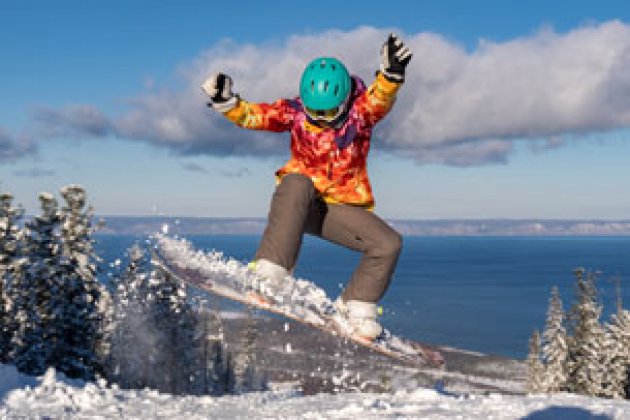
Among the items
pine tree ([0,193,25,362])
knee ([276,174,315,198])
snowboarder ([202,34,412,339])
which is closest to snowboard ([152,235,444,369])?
snowboarder ([202,34,412,339])

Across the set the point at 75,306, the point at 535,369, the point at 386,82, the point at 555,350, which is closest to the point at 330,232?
the point at 386,82

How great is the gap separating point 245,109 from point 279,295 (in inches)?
86.1

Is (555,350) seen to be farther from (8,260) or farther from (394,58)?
(394,58)

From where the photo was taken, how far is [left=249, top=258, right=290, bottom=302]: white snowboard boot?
22.4 feet

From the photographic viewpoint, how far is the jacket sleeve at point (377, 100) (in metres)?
6.46

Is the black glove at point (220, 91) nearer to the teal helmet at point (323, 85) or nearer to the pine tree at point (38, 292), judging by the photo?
the teal helmet at point (323, 85)

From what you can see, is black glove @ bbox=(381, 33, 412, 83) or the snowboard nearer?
black glove @ bbox=(381, 33, 412, 83)

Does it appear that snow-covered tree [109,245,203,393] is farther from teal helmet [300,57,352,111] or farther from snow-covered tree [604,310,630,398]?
teal helmet [300,57,352,111]

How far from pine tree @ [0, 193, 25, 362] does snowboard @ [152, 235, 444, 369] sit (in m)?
19.9

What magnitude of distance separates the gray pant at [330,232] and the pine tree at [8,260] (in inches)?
861

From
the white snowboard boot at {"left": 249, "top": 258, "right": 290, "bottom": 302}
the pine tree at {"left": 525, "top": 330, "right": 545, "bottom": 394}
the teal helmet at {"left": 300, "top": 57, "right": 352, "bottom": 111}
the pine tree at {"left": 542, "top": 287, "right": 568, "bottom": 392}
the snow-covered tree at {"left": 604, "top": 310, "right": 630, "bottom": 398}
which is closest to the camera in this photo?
the teal helmet at {"left": 300, "top": 57, "right": 352, "bottom": 111}

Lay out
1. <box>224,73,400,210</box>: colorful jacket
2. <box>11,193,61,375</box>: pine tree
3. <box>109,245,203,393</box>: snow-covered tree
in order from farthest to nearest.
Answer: <box>109,245,203,393</box>: snow-covered tree, <box>11,193,61,375</box>: pine tree, <box>224,73,400,210</box>: colorful jacket

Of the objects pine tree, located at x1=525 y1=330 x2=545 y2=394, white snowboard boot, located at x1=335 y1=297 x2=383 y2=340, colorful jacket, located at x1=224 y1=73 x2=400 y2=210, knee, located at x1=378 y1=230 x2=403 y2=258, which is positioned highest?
colorful jacket, located at x1=224 y1=73 x2=400 y2=210

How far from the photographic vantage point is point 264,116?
670cm
